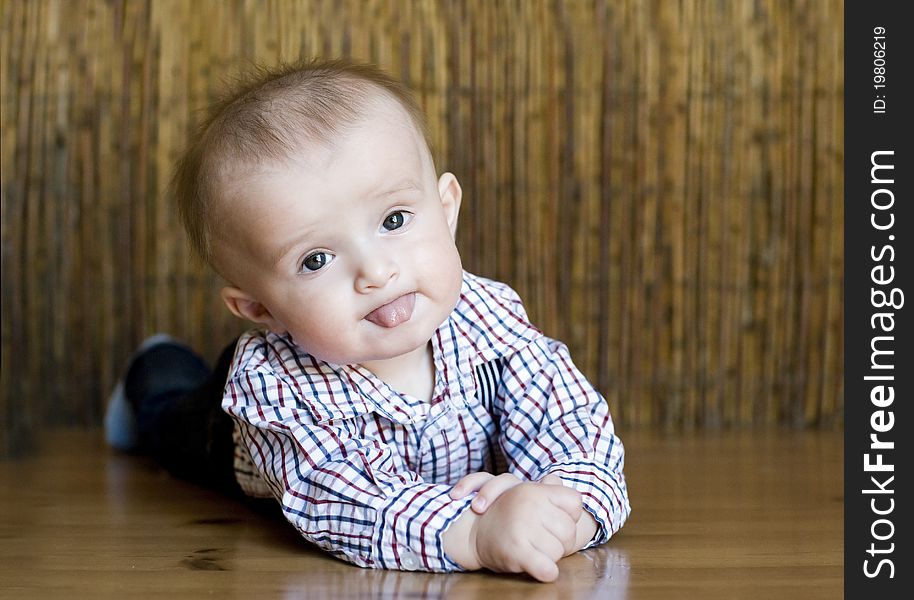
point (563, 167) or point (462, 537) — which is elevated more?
point (563, 167)

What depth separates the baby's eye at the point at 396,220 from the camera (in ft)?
3.67

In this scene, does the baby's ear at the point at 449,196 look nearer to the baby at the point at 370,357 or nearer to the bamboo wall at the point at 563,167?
the baby at the point at 370,357

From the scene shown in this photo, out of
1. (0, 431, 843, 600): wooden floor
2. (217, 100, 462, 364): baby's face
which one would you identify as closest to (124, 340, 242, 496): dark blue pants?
(0, 431, 843, 600): wooden floor

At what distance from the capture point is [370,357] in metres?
1.13

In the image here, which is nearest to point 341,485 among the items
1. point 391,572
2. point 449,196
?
point 391,572

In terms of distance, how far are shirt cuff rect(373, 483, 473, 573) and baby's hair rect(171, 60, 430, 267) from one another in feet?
1.13

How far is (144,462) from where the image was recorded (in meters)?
1.71

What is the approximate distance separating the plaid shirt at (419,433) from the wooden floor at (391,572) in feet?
0.16

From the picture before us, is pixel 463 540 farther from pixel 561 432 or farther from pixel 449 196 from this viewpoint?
pixel 449 196

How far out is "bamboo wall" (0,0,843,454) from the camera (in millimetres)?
1852

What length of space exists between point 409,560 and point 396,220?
1.10 ft

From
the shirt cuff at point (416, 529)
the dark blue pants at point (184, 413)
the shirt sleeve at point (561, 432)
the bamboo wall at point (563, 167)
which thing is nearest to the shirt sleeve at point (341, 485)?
the shirt cuff at point (416, 529)
